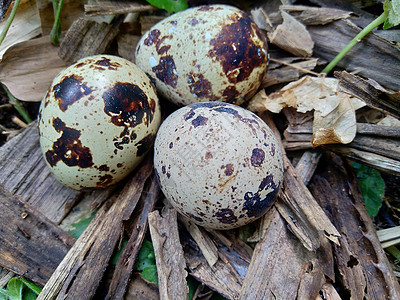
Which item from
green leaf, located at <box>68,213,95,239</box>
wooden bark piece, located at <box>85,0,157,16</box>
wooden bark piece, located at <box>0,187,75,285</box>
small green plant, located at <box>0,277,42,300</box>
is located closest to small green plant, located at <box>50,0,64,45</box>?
wooden bark piece, located at <box>85,0,157,16</box>

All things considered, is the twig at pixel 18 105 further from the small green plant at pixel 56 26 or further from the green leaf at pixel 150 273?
the green leaf at pixel 150 273

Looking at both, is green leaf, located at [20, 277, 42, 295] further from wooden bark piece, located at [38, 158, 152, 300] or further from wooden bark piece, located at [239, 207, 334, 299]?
wooden bark piece, located at [239, 207, 334, 299]

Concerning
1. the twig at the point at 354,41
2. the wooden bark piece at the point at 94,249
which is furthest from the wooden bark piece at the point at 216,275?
the twig at the point at 354,41

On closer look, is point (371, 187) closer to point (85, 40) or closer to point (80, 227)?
point (80, 227)

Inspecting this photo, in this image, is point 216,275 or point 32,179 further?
point 32,179

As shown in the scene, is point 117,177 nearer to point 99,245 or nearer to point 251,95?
point 99,245

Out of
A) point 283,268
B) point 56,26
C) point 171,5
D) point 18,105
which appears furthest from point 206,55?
point 18,105

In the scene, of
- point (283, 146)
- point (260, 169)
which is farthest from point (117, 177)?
point (283, 146)
